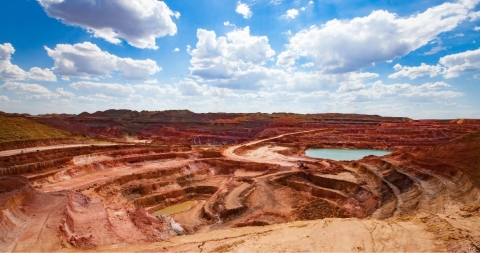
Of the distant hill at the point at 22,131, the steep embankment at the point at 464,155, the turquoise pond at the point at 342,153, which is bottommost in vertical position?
the turquoise pond at the point at 342,153

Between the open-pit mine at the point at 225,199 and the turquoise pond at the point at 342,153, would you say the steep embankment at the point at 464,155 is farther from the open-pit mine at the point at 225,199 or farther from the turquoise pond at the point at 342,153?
the turquoise pond at the point at 342,153

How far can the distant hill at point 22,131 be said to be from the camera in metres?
41.0

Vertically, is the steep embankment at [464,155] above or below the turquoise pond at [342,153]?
above

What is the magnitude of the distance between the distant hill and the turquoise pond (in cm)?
5056

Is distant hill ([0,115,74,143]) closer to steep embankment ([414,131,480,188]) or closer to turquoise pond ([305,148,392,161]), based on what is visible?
turquoise pond ([305,148,392,161])

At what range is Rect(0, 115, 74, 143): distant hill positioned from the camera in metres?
41.0

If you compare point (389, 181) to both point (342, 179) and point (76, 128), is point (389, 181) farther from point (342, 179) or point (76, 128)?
point (76, 128)

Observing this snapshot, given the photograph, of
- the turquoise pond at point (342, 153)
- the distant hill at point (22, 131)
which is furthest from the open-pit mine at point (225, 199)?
the turquoise pond at point (342, 153)

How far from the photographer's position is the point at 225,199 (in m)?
29.3

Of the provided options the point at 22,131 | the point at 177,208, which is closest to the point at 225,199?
the point at 177,208

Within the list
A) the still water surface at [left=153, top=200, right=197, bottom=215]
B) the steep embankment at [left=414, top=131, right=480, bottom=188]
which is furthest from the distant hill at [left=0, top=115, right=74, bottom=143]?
the steep embankment at [left=414, top=131, right=480, bottom=188]

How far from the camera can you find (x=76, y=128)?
A: 7944 centimetres

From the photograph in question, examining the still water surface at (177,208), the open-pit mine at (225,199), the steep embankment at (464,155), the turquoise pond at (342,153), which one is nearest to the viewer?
the open-pit mine at (225,199)

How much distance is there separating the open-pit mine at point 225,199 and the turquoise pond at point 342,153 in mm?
5702
